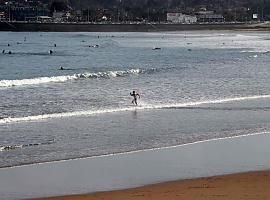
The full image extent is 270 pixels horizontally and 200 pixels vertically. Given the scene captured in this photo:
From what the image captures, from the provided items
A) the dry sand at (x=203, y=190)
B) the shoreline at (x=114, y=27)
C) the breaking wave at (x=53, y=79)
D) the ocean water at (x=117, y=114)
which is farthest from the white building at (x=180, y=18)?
the dry sand at (x=203, y=190)

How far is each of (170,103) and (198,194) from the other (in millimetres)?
13490

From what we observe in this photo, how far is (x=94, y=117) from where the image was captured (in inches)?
734

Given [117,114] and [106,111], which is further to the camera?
[106,111]

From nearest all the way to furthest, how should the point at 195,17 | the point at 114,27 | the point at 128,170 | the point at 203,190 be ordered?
the point at 203,190 < the point at 128,170 < the point at 114,27 < the point at 195,17

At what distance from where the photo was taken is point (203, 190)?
30.5 feet

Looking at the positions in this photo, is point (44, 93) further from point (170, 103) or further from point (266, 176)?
point (266, 176)

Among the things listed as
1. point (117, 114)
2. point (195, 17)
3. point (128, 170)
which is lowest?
point (117, 114)

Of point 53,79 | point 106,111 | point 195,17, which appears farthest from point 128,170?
point 195,17

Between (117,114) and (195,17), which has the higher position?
(195,17)

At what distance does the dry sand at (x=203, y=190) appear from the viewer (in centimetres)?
890

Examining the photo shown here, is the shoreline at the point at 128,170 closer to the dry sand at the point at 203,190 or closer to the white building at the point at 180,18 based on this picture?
the dry sand at the point at 203,190

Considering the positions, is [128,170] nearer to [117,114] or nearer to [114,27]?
[117,114]

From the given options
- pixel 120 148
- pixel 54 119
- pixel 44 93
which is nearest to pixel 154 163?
pixel 120 148

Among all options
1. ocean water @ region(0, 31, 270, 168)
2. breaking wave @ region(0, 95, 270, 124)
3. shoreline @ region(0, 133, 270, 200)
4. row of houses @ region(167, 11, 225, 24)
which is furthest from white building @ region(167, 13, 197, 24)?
shoreline @ region(0, 133, 270, 200)
